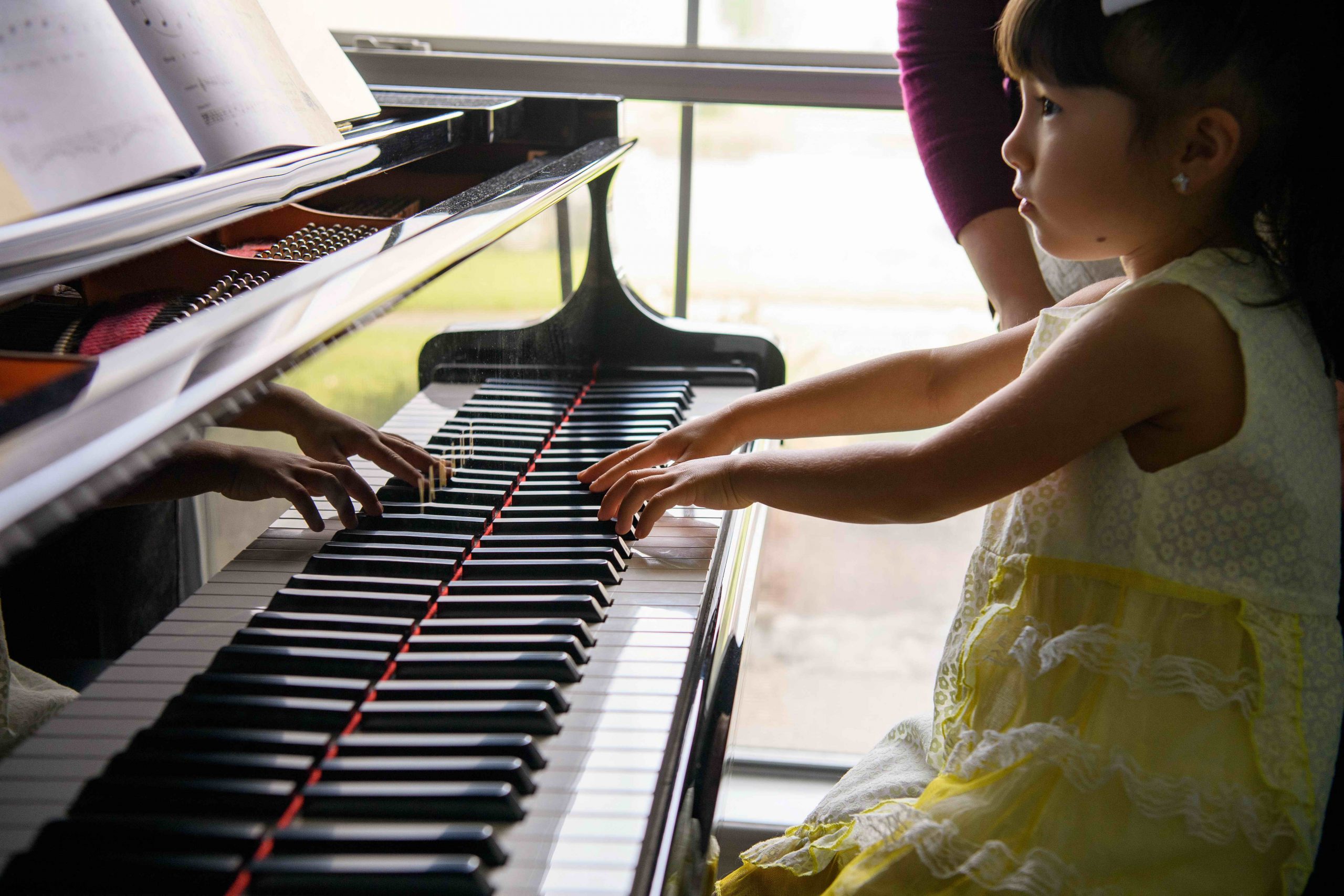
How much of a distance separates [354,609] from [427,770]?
9.5 inches

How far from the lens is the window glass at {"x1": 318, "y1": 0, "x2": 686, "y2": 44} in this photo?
260 centimetres

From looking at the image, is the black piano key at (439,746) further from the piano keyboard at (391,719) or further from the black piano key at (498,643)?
the black piano key at (498,643)

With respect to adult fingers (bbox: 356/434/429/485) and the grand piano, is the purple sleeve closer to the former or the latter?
the grand piano

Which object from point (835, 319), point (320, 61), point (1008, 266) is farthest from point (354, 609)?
point (835, 319)

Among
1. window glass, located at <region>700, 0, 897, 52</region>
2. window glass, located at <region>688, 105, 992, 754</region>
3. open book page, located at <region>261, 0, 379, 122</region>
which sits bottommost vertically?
window glass, located at <region>688, 105, 992, 754</region>

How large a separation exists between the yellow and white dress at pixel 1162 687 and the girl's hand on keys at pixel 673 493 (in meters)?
0.31

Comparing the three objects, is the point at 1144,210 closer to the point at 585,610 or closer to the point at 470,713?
the point at 585,610

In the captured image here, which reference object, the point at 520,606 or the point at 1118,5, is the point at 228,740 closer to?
the point at 520,606

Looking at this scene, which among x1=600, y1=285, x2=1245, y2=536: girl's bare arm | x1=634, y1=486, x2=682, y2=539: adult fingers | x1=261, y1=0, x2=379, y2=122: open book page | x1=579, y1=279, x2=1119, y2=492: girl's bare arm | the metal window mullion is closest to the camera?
x1=600, y1=285, x2=1245, y2=536: girl's bare arm

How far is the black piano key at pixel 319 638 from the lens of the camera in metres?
0.93

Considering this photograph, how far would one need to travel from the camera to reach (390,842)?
0.74 m

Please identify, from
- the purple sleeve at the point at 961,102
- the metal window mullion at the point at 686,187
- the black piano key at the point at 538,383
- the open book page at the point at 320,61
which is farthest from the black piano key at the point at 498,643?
the metal window mullion at the point at 686,187

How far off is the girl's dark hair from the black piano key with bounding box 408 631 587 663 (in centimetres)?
71

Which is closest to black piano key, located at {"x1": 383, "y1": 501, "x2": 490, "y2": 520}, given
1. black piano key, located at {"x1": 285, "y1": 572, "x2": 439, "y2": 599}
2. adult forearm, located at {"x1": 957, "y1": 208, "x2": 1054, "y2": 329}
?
black piano key, located at {"x1": 285, "y1": 572, "x2": 439, "y2": 599}
